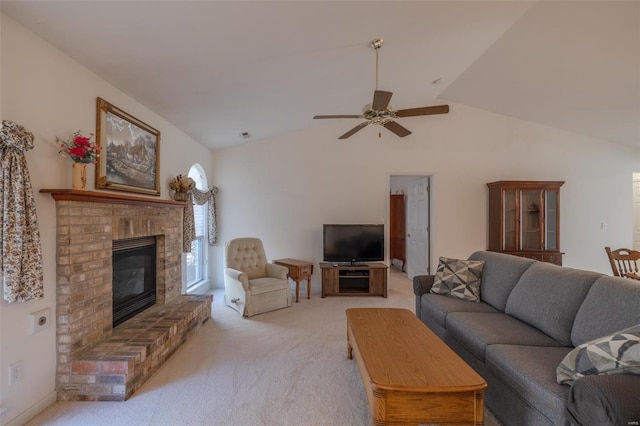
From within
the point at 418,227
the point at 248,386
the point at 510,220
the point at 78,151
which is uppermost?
the point at 78,151

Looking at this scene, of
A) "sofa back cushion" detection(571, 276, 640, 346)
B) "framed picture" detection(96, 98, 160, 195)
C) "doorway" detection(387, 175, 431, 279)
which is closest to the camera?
"sofa back cushion" detection(571, 276, 640, 346)

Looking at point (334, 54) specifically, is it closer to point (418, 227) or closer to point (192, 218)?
point (192, 218)

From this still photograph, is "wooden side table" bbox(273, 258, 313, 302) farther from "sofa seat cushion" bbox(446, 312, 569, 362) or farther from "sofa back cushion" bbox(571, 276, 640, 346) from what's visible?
"sofa back cushion" bbox(571, 276, 640, 346)

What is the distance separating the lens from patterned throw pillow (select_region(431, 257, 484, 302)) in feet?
9.86

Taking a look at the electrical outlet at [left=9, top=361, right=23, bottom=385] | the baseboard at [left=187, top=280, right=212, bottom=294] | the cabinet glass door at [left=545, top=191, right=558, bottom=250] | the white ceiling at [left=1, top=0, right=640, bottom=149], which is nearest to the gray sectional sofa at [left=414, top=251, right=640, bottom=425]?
the white ceiling at [left=1, top=0, right=640, bottom=149]

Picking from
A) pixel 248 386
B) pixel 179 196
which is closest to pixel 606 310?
pixel 248 386

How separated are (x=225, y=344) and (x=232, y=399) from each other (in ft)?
3.14

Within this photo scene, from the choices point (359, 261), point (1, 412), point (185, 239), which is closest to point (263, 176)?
point (185, 239)

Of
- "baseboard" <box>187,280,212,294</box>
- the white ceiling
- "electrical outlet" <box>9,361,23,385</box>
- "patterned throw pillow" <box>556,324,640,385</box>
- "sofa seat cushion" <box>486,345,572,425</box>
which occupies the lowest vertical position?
"baseboard" <box>187,280,212,294</box>

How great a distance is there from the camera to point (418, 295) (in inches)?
132

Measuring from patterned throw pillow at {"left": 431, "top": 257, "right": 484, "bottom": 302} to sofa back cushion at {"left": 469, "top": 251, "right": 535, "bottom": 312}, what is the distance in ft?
0.21

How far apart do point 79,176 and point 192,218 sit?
6.58ft

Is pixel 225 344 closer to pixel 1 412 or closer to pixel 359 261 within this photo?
pixel 1 412

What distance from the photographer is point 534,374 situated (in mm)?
1585
